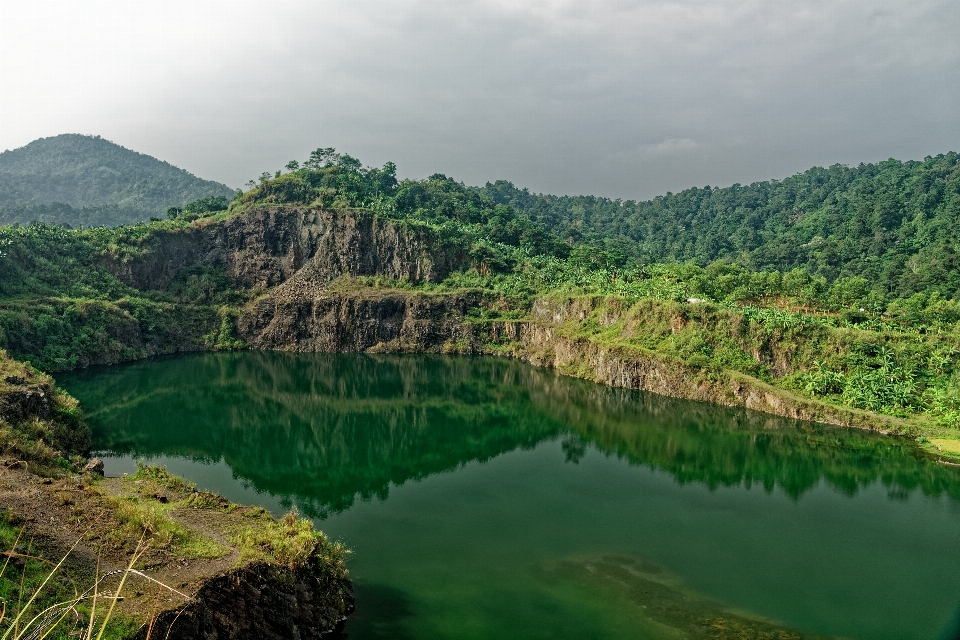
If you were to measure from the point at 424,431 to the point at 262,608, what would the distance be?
26.2m

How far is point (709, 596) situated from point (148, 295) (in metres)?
76.2

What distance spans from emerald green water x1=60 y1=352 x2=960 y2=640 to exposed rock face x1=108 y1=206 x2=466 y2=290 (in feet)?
102

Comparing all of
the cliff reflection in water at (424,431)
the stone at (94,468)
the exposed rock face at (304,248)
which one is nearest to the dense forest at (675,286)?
the exposed rock face at (304,248)

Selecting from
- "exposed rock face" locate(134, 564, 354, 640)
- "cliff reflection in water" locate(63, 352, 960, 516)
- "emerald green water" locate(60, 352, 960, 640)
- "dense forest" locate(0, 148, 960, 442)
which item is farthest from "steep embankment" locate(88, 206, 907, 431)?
"exposed rock face" locate(134, 564, 354, 640)

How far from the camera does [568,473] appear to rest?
3362 cm

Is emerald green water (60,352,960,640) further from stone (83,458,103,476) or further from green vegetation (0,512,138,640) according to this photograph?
green vegetation (0,512,138,640)

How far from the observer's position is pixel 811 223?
128 metres

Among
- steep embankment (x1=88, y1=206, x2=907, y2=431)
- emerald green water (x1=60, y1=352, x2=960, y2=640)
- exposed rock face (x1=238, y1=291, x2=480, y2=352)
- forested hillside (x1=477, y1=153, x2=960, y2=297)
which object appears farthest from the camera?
forested hillside (x1=477, y1=153, x2=960, y2=297)

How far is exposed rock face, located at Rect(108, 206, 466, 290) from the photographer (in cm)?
8275

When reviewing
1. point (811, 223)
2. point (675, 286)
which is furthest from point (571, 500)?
point (811, 223)

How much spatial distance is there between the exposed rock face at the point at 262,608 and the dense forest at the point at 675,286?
1501 inches

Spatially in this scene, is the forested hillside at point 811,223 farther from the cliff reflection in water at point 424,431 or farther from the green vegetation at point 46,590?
the green vegetation at point 46,590

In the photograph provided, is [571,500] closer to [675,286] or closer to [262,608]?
[262,608]

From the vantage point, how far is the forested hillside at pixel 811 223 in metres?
86.1
